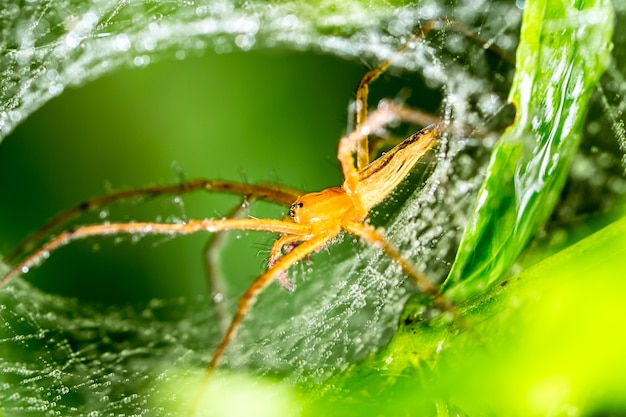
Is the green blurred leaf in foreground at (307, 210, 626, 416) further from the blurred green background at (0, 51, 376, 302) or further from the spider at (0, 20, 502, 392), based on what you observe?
the blurred green background at (0, 51, 376, 302)

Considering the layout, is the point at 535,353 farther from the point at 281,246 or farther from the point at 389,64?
the point at 389,64

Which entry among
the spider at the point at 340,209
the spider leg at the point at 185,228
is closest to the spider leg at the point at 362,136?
the spider at the point at 340,209

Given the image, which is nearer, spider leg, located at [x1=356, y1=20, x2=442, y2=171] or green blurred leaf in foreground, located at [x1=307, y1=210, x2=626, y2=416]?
green blurred leaf in foreground, located at [x1=307, y1=210, x2=626, y2=416]

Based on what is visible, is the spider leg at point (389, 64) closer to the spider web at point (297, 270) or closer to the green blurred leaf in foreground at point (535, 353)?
the spider web at point (297, 270)

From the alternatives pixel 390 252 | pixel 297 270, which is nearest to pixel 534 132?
pixel 390 252

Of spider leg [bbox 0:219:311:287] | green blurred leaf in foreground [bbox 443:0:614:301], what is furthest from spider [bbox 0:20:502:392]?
green blurred leaf in foreground [bbox 443:0:614:301]
